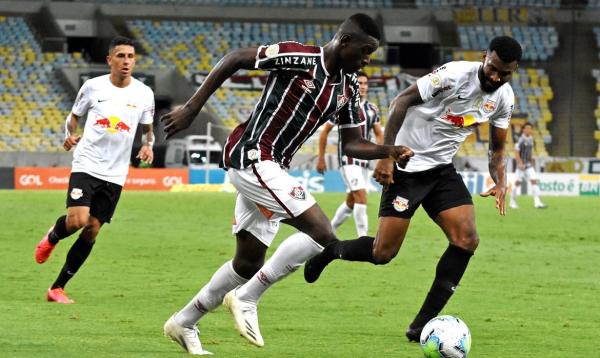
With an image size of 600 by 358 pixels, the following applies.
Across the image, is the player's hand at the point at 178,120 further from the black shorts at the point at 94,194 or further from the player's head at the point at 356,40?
the black shorts at the point at 94,194

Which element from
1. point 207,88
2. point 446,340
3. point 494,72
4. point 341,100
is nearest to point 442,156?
point 494,72

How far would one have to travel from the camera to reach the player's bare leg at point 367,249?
8164 mm

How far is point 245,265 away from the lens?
774cm

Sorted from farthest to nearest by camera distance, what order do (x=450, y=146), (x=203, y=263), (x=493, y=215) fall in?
(x=493, y=215) < (x=203, y=263) < (x=450, y=146)

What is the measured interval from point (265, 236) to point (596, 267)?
8.89m

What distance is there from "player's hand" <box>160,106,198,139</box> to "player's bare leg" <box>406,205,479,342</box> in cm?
273

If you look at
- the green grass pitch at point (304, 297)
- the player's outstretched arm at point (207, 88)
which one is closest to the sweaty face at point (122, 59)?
the green grass pitch at point (304, 297)

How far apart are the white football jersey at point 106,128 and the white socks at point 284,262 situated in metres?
4.07

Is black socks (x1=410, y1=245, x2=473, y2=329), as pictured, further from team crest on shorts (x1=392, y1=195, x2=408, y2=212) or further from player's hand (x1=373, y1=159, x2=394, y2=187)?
player's hand (x1=373, y1=159, x2=394, y2=187)

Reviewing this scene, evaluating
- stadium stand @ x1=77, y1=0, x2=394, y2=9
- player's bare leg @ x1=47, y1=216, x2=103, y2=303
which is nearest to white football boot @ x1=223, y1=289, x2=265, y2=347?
player's bare leg @ x1=47, y1=216, x2=103, y2=303

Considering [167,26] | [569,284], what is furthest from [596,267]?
[167,26]

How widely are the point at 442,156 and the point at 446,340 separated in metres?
2.20

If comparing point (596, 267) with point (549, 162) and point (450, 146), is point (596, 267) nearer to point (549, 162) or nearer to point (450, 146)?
point (450, 146)

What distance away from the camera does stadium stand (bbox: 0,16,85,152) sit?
149ft
